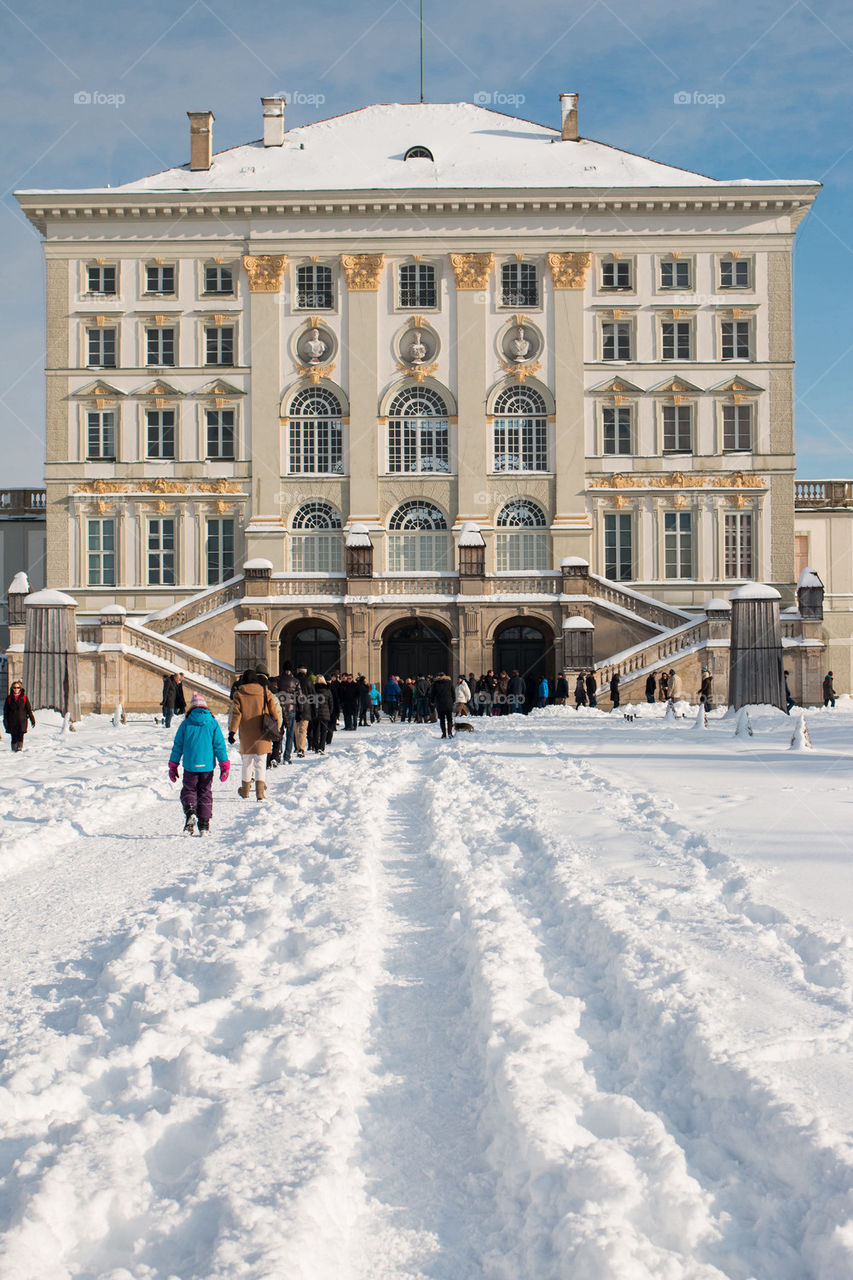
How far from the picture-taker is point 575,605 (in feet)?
135

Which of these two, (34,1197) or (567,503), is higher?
(567,503)

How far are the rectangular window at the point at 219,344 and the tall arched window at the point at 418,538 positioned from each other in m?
8.75

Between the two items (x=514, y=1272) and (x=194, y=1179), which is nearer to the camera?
(x=514, y=1272)

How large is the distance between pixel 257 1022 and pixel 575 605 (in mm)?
35848

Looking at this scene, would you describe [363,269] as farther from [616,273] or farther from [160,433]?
[160,433]

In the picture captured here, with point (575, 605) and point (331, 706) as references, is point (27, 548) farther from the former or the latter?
point (331, 706)

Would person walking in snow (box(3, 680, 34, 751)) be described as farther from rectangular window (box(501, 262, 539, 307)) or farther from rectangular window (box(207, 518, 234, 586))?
rectangular window (box(501, 262, 539, 307))

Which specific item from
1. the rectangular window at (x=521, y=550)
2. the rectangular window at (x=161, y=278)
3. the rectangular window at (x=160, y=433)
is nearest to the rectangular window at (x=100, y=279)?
the rectangular window at (x=161, y=278)

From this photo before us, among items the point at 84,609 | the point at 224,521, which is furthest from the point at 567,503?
the point at 84,609

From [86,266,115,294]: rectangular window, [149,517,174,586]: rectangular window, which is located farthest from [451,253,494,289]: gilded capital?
[149,517,174,586]: rectangular window

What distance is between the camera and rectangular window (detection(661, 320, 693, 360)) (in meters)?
46.5

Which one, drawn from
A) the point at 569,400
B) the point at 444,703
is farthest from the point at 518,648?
the point at 444,703

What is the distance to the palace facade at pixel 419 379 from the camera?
150ft

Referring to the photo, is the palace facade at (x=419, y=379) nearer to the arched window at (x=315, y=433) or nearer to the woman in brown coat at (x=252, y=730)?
the arched window at (x=315, y=433)
